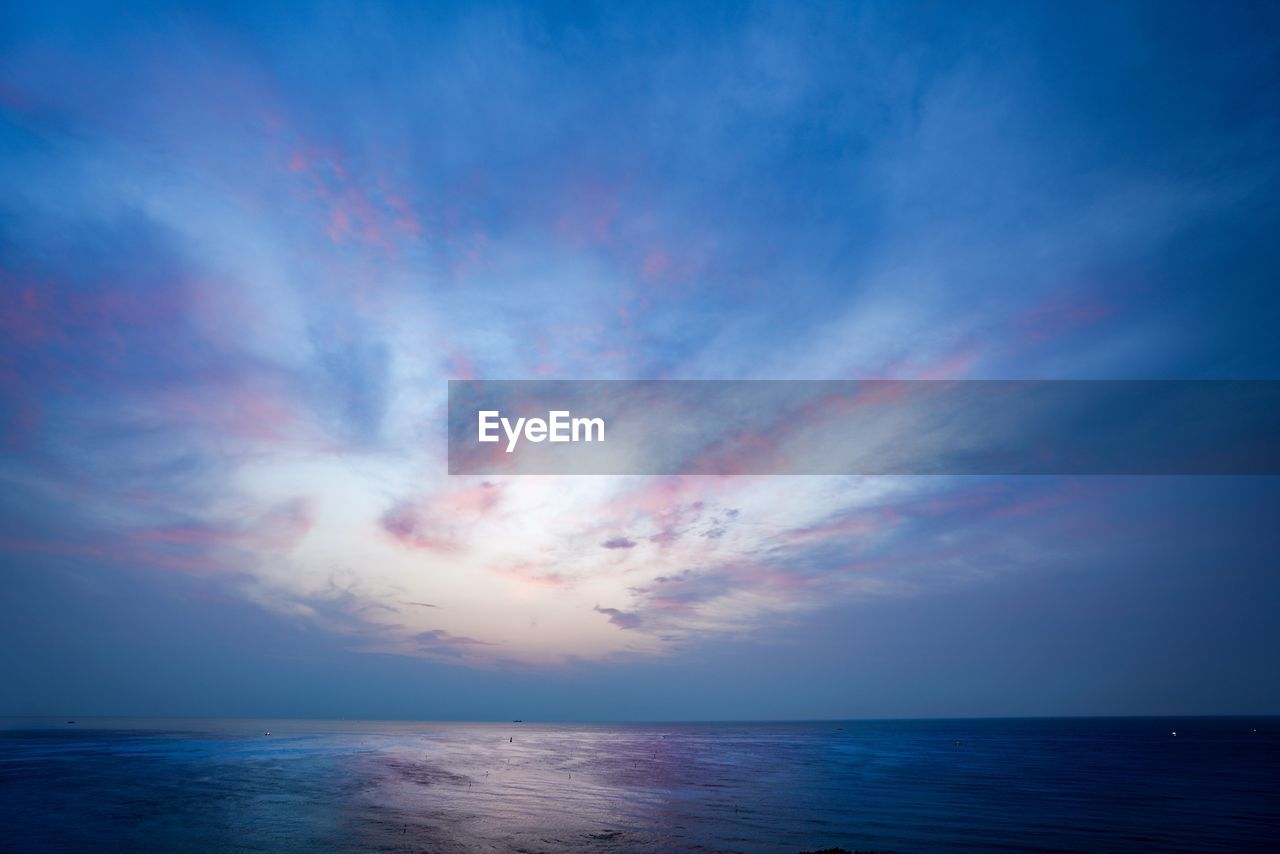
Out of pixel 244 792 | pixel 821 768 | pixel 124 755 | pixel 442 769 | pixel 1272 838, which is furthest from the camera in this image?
pixel 124 755

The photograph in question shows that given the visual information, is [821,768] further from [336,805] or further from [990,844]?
[336,805]

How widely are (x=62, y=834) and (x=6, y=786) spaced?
40.2 meters

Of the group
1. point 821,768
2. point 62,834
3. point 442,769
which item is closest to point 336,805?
point 62,834

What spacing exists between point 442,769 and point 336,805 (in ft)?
144

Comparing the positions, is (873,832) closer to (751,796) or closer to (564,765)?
(751,796)

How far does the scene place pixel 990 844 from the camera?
53250 mm

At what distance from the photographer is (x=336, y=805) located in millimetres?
69562

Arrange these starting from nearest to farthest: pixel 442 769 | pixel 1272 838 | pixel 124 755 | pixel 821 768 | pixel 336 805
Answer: pixel 1272 838
pixel 336 805
pixel 442 769
pixel 821 768
pixel 124 755

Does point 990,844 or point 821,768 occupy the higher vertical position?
point 990,844

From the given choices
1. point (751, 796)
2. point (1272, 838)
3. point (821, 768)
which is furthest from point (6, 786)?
point (1272, 838)

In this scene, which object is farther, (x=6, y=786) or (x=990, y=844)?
(x=6, y=786)

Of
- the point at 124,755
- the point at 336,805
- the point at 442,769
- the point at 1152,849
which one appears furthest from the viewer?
the point at 124,755

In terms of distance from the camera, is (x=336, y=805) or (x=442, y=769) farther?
(x=442, y=769)

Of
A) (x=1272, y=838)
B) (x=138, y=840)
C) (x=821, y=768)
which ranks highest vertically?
(x=138, y=840)
